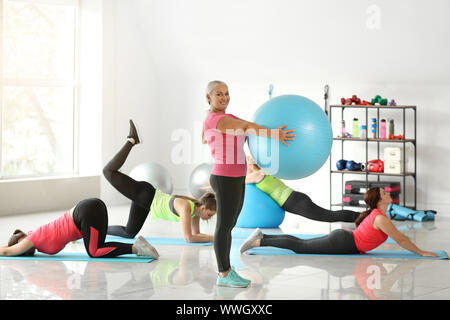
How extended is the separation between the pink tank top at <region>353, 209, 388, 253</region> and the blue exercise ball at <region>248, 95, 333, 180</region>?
0.85 m

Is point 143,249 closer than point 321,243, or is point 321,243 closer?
point 143,249

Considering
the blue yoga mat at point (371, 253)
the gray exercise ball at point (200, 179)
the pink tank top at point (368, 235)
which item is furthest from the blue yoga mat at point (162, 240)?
the gray exercise ball at point (200, 179)

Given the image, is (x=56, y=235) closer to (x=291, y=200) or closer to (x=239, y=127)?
(x=239, y=127)

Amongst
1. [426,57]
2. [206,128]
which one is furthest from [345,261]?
[426,57]

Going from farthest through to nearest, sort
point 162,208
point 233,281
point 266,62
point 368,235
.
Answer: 1. point 266,62
2. point 162,208
3. point 368,235
4. point 233,281

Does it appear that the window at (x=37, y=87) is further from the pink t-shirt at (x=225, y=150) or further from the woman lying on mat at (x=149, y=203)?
the pink t-shirt at (x=225, y=150)

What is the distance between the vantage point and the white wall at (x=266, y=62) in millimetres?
6879

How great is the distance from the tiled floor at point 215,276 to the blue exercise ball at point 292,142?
0.64 m

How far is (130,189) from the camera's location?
189 inches

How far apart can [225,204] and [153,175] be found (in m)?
3.65

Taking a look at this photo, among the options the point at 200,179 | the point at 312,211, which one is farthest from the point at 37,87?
the point at 312,211
